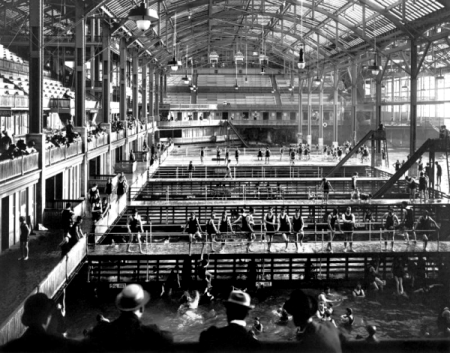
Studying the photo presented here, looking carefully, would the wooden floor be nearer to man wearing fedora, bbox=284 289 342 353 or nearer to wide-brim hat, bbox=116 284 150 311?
wide-brim hat, bbox=116 284 150 311

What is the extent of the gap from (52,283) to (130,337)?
10521 mm

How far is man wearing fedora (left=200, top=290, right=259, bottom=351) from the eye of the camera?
343 centimetres

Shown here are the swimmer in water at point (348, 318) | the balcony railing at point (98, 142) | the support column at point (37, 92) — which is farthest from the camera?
the balcony railing at point (98, 142)

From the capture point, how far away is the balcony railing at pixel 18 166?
16.8 metres

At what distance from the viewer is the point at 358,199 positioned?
101 feet

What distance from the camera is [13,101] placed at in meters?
28.7

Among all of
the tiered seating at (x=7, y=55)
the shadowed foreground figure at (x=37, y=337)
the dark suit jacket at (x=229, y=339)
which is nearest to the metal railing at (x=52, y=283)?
the shadowed foreground figure at (x=37, y=337)

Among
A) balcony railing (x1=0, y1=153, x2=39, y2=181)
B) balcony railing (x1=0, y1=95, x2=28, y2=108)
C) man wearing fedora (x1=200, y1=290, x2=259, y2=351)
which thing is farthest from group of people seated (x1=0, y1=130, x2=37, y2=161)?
man wearing fedora (x1=200, y1=290, x2=259, y2=351)

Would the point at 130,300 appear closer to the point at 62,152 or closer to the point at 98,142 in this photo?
the point at 62,152

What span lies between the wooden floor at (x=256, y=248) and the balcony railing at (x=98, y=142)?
34.9 feet

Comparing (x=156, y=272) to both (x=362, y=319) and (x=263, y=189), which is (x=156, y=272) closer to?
(x=362, y=319)

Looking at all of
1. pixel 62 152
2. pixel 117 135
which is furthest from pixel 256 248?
pixel 117 135

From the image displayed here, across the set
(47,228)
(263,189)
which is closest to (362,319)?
(47,228)

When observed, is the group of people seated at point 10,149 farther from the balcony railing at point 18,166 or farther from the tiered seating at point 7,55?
the tiered seating at point 7,55
